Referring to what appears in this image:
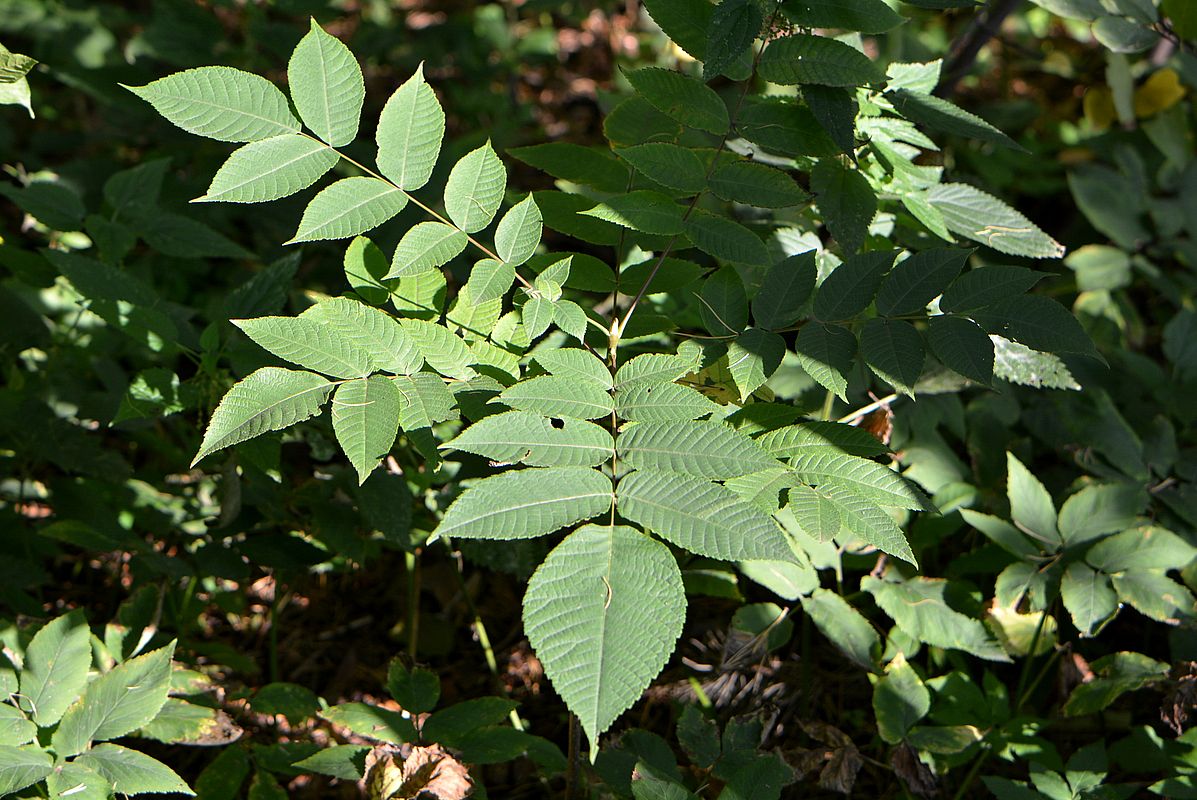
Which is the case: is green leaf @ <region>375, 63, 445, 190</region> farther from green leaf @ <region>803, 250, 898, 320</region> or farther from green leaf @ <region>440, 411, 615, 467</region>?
green leaf @ <region>803, 250, 898, 320</region>

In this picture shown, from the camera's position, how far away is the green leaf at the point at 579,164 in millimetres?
1686

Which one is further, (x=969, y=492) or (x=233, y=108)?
(x=969, y=492)

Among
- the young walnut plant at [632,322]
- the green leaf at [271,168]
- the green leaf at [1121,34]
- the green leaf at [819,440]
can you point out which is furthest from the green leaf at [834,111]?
the green leaf at [1121,34]

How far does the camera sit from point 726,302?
154cm

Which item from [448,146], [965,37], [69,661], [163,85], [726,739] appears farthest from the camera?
[448,146]

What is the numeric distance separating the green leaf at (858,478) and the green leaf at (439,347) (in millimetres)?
530

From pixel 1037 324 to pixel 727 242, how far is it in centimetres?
49

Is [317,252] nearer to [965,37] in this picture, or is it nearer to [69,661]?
[69,661]

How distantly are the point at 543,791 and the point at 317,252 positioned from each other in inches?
72.8

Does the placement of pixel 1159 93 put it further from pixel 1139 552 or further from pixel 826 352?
pixel 826 352

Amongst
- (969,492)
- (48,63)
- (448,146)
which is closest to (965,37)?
(969,492)

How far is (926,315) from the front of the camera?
1544mm

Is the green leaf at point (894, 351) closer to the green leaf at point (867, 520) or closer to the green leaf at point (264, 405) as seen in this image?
the green leaf at point (867, 520)

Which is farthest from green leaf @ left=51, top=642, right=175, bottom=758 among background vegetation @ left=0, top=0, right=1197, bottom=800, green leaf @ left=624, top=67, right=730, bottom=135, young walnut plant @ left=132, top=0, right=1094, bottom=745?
green leaf @ left=624, top=67, right=730, bottom=135
